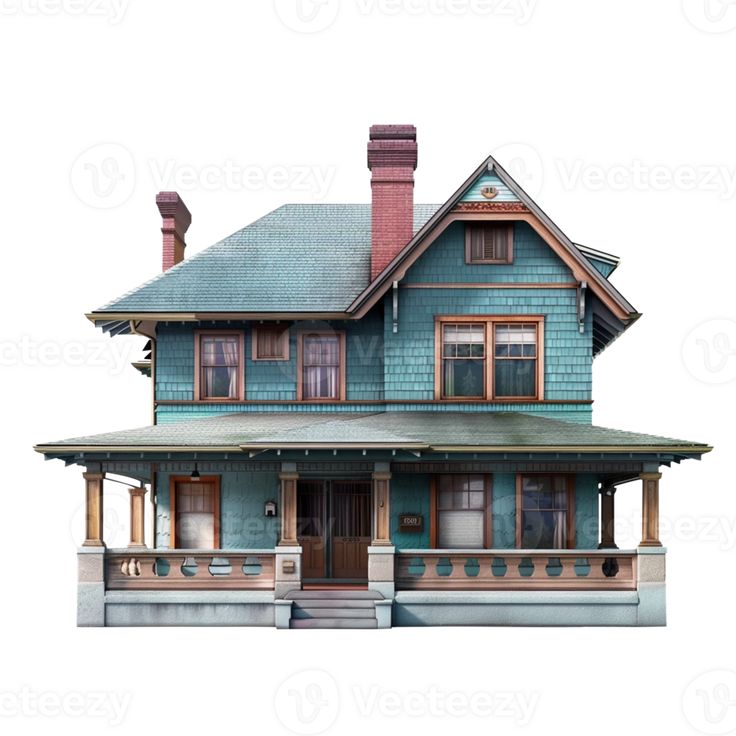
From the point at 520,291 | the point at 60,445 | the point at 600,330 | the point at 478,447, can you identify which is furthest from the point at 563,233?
the point at 60,445

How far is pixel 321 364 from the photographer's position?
Result: 29031mm

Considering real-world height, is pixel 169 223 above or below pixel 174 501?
above

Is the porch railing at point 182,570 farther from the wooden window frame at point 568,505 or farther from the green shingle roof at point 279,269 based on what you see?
the green shingle roof at point 279,269

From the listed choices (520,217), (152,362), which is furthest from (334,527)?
(520,217)

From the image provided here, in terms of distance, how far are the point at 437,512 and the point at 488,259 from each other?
618 centimetres

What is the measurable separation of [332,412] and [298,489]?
81.9 inches

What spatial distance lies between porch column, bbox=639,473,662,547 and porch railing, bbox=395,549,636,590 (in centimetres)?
45

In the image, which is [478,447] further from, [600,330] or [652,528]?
[600,330]

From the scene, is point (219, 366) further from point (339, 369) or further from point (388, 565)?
point (388, 565)

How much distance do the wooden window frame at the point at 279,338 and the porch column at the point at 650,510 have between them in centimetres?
924

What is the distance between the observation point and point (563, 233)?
27.5 metres

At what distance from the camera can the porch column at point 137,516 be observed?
105 ft

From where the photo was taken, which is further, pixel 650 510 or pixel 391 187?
pixel 391 187

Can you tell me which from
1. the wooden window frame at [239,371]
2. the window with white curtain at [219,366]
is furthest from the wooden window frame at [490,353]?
the window with white curtain at [219,366]
